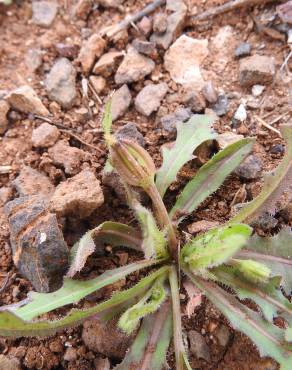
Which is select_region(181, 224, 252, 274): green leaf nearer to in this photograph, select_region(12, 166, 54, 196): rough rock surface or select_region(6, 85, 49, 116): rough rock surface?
select_region(12, 166, 54, 196): rough rock surface

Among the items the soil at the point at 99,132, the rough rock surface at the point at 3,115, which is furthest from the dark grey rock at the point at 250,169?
the rough rock surface at the point at 3,115

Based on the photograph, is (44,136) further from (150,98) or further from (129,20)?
(129,20)

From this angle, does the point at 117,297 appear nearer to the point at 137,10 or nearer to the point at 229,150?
the point at 229,150

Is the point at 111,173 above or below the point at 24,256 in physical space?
above

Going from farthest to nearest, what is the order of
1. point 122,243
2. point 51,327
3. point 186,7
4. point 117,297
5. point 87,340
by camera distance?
point 186,7
point 122,243
point 87,340
point 117,297
point 51,327

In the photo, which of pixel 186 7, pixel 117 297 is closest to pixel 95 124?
pixel 186 7
